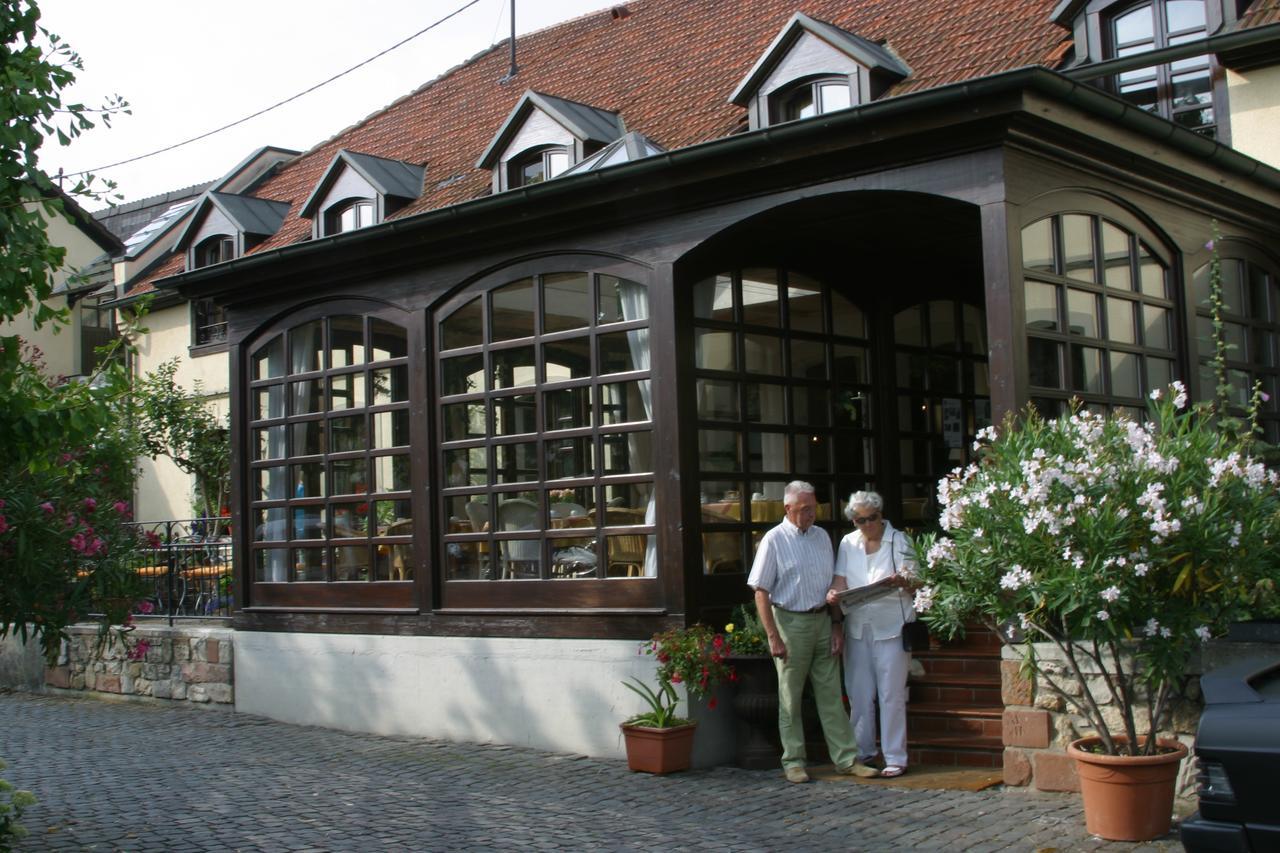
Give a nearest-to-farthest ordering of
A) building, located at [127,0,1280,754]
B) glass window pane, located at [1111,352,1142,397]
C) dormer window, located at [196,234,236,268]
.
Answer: building, located at [127,0,1280,754] < glass window pane, located at [1111,352,1142,397] < dormer window, located at [196,234,236,268]

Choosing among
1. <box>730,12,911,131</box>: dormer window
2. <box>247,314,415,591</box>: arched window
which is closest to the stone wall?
<box>247,314,415,591</box>: arched window

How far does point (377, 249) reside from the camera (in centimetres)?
1173

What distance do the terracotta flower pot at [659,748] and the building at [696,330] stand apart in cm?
59

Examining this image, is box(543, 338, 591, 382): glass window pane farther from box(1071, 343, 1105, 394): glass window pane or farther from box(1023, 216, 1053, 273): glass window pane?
box(1071, 343, 1105, 394): glass window pane

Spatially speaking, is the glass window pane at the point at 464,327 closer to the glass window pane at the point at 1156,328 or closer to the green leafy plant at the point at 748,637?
the green leafy plant at the point at 748,637

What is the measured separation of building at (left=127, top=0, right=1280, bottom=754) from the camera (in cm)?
910

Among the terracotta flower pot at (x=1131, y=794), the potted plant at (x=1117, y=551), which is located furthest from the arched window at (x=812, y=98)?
the terracotta flower pot at (x=1131, y=794)

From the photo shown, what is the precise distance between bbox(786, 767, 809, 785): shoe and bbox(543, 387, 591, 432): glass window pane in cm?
299

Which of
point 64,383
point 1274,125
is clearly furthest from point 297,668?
point 1274,125

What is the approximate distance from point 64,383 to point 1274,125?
32.4 feet

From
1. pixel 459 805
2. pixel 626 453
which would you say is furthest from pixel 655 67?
pixel 459 805

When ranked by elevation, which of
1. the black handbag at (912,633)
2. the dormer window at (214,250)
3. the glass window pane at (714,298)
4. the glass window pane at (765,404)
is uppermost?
the dormer window at (214,250)

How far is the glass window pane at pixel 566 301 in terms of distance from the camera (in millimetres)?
10531

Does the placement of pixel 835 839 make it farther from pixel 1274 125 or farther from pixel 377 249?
pixel 1274 125
